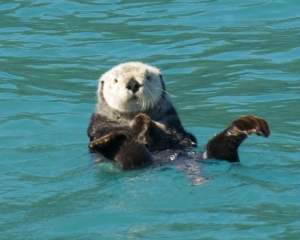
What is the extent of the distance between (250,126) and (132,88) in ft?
3.78

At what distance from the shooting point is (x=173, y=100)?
9.63 m

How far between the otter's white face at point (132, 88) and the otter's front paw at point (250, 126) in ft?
3.37

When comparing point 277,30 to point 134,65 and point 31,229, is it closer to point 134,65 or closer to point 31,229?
point 134,65

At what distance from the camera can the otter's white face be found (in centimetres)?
707

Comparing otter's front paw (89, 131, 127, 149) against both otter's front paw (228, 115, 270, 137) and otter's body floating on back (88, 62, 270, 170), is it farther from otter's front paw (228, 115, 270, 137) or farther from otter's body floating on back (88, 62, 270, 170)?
otter's front paw (228, 115, 270, 137)

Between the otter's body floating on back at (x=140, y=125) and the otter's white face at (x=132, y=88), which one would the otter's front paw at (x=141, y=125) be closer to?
the otter's body floating on back at (x=140, y=125)

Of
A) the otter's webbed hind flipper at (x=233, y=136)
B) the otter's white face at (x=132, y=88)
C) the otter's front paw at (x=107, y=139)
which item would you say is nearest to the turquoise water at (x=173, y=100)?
the otter's webbed hind flipper at (x=233, y=136)

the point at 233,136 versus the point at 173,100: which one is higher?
the point at 233,136

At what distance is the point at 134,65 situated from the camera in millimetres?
7379

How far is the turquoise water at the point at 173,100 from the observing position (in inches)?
229

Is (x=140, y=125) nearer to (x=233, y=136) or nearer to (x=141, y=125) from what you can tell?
(x=141, y=125)

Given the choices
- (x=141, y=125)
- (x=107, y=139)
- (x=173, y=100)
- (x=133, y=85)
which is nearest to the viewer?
(x=107, y=139)

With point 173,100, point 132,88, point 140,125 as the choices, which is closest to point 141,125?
point 140,125

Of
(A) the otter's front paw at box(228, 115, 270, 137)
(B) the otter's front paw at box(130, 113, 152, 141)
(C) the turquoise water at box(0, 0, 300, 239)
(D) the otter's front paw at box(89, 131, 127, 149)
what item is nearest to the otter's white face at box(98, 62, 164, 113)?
(B) the otter's front paw at box(130, 113, 152, 141)
